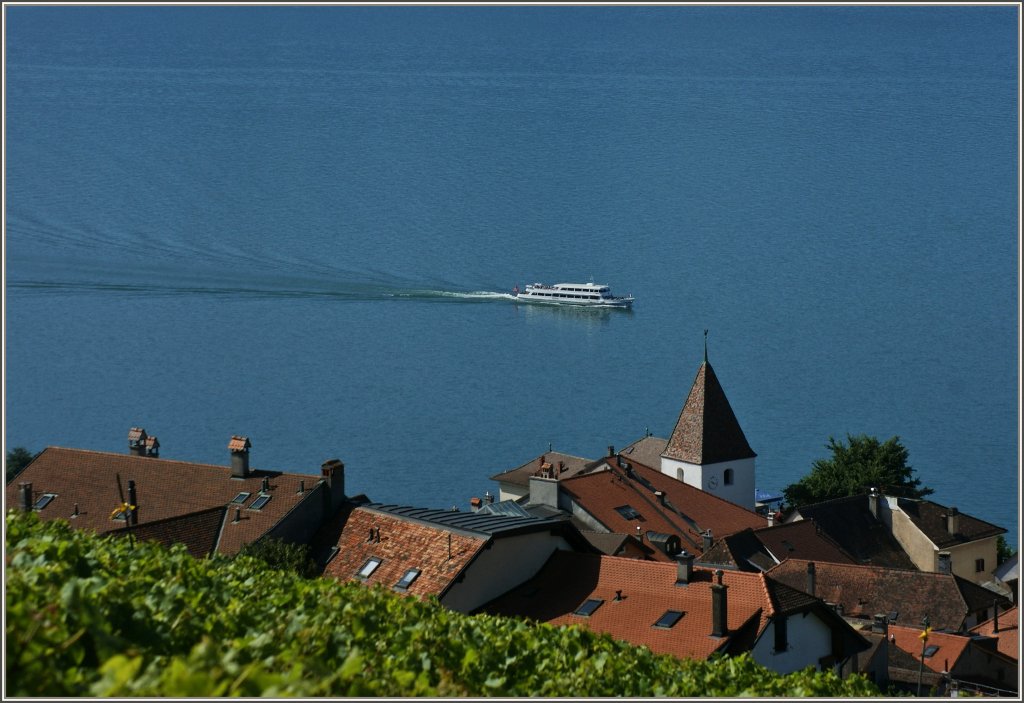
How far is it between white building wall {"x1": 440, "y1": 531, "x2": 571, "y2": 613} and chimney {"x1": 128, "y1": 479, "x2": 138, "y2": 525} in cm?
459

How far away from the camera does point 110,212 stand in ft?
216

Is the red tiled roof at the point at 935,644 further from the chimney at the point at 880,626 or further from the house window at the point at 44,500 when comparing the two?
the house window at the point at 44,500

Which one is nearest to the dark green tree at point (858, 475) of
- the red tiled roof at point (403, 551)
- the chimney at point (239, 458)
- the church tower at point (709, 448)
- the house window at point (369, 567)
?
the church tower at point (709, 448)

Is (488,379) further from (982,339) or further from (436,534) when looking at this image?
(436,534)

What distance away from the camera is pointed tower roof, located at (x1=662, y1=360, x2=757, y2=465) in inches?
1367

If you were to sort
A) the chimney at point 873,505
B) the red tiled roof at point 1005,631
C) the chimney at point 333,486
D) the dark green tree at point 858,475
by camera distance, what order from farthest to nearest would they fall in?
the dark green tree at point 858,475 → the chimney at point 873,505 → the red tiled roof at point 1005,631 → the chimney at point 333,486

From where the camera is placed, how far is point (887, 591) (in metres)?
23.1

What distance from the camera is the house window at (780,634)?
1446cm

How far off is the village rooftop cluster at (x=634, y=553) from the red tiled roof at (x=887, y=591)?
3cm

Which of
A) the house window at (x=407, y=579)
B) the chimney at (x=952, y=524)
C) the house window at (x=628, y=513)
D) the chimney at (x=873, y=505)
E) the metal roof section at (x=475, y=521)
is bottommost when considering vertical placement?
the house window at (x=407, y=579)

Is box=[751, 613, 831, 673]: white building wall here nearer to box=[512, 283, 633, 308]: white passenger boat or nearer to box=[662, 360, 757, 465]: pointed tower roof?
box=[662, 360, 757, 465]: pointed tower roof

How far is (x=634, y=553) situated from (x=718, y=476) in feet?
49.6

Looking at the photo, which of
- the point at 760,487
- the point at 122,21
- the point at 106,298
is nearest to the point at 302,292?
the point at 106,298

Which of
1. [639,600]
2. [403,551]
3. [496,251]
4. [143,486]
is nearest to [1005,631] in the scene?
[639,600]
